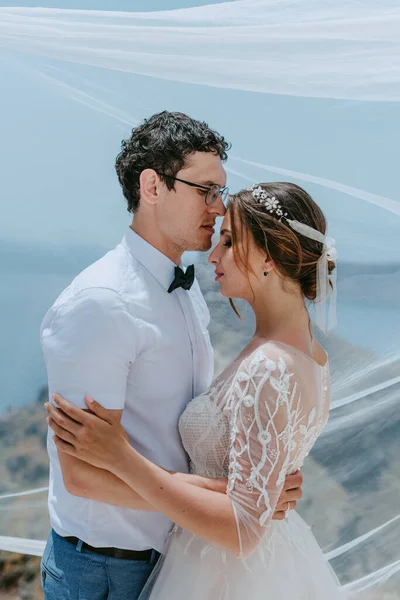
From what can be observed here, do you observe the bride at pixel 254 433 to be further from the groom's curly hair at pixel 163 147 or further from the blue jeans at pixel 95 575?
the groom's curly hair at pixel 163 147

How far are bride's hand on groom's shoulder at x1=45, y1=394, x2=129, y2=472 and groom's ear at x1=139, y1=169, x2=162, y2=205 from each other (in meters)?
0.58

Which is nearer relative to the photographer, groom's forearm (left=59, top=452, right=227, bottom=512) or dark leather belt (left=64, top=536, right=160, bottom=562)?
groom's forearm (left=59, top=452, right=227, bottom=512)

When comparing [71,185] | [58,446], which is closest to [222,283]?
[58,446]

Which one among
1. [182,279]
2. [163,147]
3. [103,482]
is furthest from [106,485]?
[163,147]

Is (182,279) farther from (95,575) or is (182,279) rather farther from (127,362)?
(95,575)

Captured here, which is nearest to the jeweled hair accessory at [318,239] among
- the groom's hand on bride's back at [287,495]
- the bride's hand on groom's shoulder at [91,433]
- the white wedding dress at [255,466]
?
the white wedding dress at [255,466]

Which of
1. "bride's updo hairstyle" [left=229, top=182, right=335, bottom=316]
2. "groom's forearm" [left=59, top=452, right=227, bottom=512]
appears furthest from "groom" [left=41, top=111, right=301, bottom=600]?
"bride's updo hairstyle" [left=229, top=182, right=335, bottom=316]

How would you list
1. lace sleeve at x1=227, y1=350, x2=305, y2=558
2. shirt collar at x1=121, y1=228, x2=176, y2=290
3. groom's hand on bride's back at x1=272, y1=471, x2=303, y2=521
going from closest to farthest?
lace sleeve at x1=227, y1=350, x2=305, y2=558 < groom's hand on bride's back at x1=272, y1=471, x2=303, y2=521 < shirt collar at x1=121, y1=228, x2=176, y2=290

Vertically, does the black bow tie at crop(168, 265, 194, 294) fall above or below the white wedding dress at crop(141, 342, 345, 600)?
above

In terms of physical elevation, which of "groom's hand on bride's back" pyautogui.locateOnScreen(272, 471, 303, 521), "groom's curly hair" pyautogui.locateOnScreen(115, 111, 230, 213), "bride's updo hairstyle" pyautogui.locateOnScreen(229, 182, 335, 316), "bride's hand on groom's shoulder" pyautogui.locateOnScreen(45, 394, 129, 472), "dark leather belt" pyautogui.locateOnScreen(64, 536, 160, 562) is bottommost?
"dark leather belt" pyautogui.locateOnScreen(64, 536, 160, 562)

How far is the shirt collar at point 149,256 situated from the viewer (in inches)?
76.5

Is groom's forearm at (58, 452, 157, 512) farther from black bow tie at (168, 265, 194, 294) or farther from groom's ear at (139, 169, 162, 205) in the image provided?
groom's ear at (139, 169, 162, 205)

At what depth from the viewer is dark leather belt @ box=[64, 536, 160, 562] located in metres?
1.82

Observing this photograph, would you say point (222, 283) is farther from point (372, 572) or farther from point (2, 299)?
point (372, 572)
